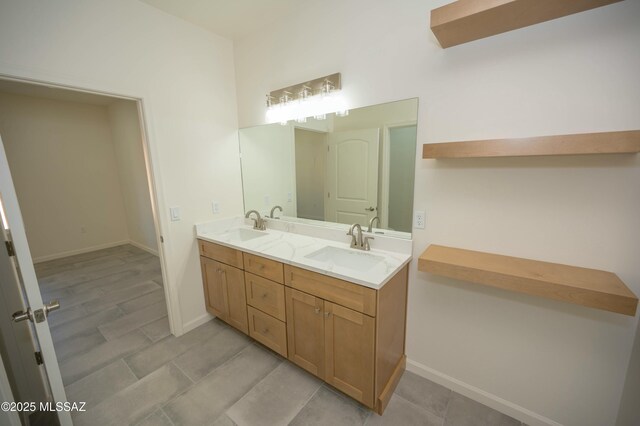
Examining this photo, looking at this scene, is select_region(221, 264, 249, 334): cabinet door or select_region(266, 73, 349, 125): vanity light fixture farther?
select_region(221, 264, 249, 334): cabinet door

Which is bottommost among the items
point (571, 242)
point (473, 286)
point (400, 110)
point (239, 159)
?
point (473, 286)

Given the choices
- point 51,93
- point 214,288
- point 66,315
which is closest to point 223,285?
point 214,288

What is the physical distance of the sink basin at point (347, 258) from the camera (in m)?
1.79

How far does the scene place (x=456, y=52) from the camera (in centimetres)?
145

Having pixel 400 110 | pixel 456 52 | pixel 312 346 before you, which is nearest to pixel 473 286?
pixel 312 346

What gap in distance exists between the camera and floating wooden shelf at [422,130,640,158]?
100 centimetres

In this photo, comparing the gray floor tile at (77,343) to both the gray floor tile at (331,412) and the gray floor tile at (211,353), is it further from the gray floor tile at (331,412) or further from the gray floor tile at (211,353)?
the gray floor tile at (331,412)

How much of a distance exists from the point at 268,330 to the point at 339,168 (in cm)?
144

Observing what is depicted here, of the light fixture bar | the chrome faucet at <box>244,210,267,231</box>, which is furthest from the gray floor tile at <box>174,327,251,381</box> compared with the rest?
the light fixture bar

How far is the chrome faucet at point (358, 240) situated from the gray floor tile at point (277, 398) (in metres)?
1.02

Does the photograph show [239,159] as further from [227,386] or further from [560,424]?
[560,424]

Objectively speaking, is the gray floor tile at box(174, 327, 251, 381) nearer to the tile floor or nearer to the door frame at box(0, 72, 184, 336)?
the tile floor

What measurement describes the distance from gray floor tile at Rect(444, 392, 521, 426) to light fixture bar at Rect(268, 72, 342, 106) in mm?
2320

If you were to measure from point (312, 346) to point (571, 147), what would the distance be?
176cm
